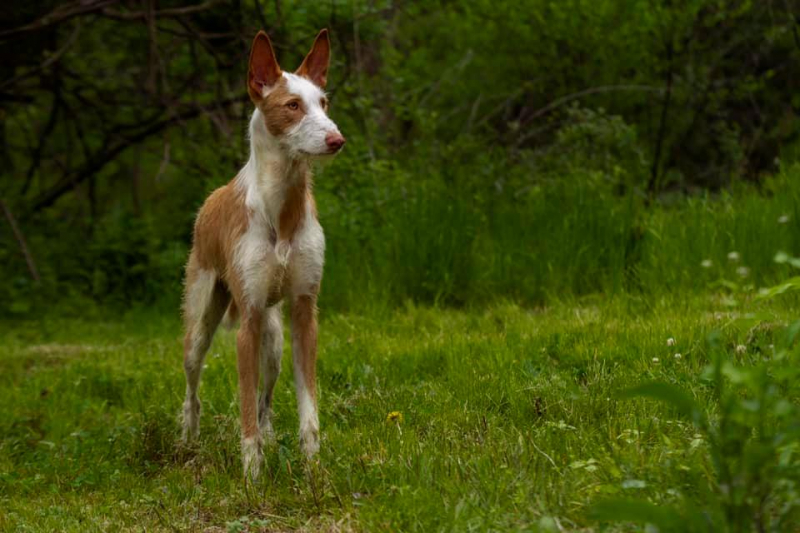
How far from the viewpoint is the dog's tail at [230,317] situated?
590 centimetres

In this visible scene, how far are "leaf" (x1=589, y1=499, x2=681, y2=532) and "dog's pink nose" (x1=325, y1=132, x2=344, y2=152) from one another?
2413 millimetres

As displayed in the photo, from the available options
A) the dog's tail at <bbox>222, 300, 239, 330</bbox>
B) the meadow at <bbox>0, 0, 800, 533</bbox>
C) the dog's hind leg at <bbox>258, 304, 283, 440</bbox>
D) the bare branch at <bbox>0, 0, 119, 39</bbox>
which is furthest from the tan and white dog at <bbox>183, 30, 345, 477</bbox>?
the bare branch at <bbox>0, 0, 119, 39</bbox>

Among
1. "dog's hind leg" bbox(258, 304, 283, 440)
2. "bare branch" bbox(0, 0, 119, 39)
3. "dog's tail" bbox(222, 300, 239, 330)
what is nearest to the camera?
"dog's hind leg" bbox(258, 304, 283, 440)

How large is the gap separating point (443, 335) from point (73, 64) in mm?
8176

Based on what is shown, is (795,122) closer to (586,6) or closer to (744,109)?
(744,109)

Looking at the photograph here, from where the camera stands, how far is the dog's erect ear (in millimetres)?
5246

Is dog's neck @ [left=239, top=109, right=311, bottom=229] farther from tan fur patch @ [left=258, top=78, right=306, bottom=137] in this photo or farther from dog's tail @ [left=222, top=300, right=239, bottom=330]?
dog's tail @ [left=222, top=300, right=239, bottom=330]

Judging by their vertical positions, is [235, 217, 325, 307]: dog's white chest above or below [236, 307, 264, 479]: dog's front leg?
above

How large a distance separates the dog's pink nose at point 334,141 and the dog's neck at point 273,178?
304mm

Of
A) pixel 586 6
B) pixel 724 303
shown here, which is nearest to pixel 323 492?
pixel 724 303

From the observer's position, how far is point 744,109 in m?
14.9

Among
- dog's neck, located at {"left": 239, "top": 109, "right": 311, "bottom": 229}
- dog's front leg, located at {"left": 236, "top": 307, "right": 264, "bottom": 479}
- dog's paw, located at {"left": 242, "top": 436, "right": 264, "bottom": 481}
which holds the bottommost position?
dog's paw, located at {"left": 242, "top": 436, "right": 264, "bottom": 481}

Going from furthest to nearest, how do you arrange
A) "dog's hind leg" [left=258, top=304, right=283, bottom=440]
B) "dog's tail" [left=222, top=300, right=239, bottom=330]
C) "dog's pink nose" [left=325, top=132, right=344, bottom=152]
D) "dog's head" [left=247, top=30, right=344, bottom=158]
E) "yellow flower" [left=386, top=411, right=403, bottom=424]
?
1. "dog's tail" [left=222, top=300, right=239, bottom=330]
2. "dog's hind leg" [left=258, top=304, right=283, bottom=440]
3. "yellow flower" [left=386, top=411, right=403, bottom=424]
4. "dog's head" [left=247, top=30, right=344, bottom=158]
5. "dog's pink nose" [left=325, top=132, right=344, bottom=152]

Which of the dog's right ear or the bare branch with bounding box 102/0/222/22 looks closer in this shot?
the dog's right ear
